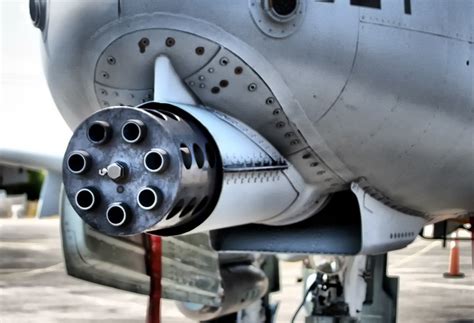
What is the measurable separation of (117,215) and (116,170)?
0.57 feet

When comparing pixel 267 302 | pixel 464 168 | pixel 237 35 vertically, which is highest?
pixel 237 35

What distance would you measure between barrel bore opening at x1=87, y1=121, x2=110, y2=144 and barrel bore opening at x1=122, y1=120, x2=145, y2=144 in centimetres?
8

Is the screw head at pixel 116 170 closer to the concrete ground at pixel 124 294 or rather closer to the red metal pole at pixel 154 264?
the red metal pole at pixel 154 264

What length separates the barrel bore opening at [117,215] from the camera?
4.04 m

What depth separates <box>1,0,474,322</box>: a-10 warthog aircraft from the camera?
13.5ft

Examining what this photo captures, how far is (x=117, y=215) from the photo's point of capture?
13.3ft

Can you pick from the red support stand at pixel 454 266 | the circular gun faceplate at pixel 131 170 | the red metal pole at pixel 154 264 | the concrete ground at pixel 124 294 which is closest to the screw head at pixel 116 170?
the circular gun faceplate at pixel 131 170

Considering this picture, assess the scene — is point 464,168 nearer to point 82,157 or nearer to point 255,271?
point 82,157

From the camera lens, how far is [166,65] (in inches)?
179

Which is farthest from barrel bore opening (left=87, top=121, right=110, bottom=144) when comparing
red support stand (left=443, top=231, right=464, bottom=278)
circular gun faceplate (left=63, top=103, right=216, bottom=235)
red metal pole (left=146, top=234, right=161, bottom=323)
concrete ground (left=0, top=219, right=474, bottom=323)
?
red support stand (left=443, top=231, right=464, bottom=278)

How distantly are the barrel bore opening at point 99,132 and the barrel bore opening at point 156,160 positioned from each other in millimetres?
221

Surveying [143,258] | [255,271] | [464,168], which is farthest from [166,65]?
[255,271]

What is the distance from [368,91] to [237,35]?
26.2 inches

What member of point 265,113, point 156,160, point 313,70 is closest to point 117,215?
point 156,160
